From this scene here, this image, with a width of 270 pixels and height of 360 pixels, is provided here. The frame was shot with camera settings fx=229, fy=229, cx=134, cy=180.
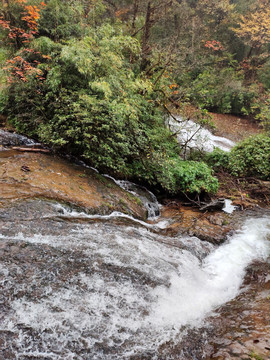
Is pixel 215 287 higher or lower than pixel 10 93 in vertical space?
lower

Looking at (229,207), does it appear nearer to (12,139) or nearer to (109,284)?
(109,284)

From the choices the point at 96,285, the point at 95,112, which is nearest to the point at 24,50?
the point at 95,112

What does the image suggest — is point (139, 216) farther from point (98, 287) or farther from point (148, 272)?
point (98, 287)

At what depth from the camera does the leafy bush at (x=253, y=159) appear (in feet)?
31.0

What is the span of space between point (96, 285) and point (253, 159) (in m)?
8.87

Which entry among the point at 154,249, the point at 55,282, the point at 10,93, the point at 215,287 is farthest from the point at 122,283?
the point at 10,93

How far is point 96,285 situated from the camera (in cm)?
297

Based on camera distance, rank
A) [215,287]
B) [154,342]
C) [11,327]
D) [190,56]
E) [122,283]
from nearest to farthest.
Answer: [11,327], [154,342], [122,283], [215,287], [190,56]

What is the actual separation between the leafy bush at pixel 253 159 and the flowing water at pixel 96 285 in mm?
5858

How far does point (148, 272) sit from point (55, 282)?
4.58 feet

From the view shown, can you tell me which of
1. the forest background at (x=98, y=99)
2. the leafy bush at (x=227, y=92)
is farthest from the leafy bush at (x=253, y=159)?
the leafy bush at (x=227, y=92)

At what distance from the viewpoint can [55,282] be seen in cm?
280

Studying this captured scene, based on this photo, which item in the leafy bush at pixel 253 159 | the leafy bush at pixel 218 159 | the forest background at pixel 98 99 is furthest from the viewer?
the leafy bush at pixel 218 159

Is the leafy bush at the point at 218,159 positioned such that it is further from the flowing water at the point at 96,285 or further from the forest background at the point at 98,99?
the flowing water at the point at 96,285
